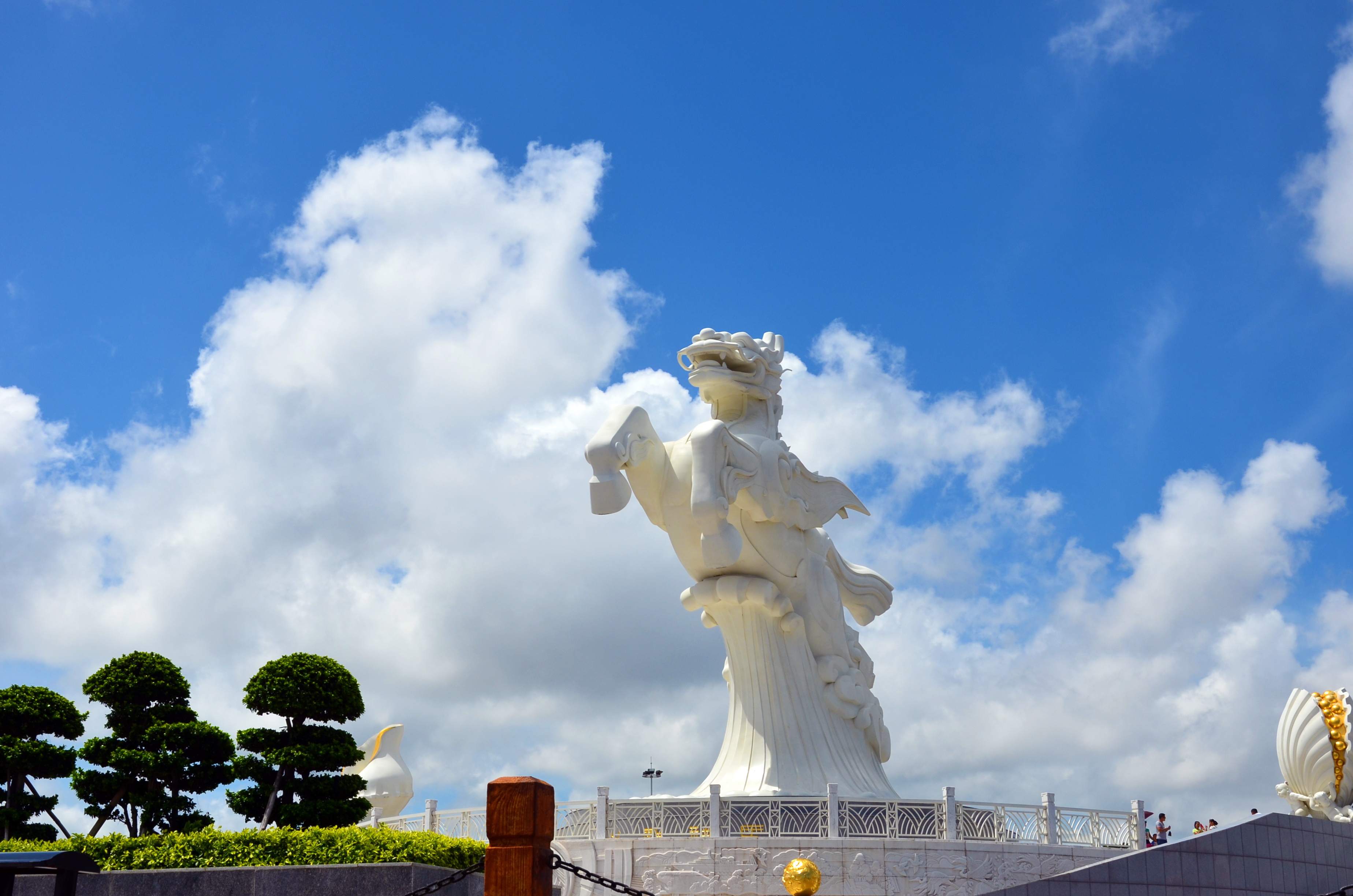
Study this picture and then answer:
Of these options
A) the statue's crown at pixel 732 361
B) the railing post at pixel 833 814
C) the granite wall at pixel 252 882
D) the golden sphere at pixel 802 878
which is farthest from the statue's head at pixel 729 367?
the golden sphere at pixel 802 878

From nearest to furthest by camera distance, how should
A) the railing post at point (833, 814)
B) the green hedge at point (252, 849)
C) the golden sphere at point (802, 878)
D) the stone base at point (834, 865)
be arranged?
the golden sphere at point (802, 878) < the green hedge at point (252, 849) < the stone base at point (834, 865) < the railing post at point (833, 814)

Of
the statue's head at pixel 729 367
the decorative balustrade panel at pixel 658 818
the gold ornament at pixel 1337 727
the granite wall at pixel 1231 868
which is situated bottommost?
the granite wall at pixel 1231 868

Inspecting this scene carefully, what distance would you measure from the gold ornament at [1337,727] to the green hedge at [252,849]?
11868mm

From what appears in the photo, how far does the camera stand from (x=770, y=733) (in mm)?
14789

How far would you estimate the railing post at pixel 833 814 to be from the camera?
42.3 feet

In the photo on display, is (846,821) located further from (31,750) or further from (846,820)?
(31,750)

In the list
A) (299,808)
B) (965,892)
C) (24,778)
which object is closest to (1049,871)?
(965,892)

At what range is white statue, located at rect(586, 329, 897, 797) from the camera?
47.1 feet

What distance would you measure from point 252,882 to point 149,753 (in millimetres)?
5578

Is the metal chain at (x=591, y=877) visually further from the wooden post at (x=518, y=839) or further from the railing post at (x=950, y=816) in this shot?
the railing post at (x=950, y=816)

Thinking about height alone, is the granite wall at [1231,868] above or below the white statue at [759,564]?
below

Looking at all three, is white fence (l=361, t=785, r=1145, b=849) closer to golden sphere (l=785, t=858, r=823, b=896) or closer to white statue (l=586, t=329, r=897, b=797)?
white statue (l=586, t=329, r=897, b=797)

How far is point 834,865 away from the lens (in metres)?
12.7

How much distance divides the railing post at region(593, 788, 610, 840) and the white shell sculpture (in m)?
7.40
